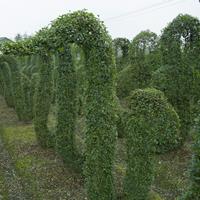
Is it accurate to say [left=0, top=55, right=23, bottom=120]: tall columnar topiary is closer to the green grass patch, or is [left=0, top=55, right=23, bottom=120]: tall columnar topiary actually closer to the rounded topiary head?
the green grass patch

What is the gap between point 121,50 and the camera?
25.9 meters

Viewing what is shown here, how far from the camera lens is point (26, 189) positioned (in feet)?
37.8

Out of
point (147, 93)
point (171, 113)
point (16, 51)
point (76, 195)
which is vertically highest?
point (16, 51)

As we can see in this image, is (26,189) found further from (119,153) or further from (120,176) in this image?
(119,153)

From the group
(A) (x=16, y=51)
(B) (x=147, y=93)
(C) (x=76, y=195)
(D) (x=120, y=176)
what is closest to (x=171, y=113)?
(B) (x=147, y=93)

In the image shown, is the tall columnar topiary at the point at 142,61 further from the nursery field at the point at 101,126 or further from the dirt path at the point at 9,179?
the dirt path at the point at 9,179

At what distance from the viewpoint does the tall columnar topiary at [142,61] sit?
18.0 metres

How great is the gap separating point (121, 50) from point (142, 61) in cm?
776

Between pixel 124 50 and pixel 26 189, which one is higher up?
pixel 124 50

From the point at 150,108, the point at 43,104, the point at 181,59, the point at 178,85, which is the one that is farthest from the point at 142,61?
the point at 150,108

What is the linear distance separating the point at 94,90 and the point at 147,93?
3.93 feet

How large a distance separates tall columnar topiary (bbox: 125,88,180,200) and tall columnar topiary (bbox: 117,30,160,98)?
8.60 m

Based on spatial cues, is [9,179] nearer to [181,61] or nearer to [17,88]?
[181,61]

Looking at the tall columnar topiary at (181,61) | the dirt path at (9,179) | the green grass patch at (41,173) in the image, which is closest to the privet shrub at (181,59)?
the tall columnar topiary at (181,61)
